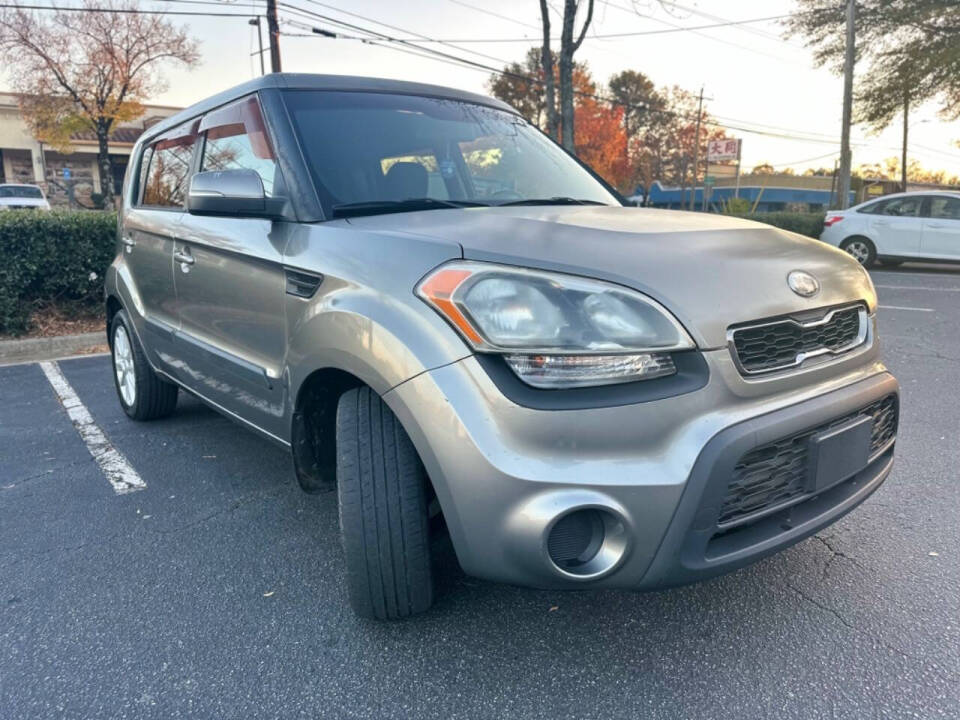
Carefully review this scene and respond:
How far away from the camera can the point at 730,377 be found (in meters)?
1.74

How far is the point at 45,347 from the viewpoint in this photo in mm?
6613

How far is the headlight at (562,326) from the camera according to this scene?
169 centimetres

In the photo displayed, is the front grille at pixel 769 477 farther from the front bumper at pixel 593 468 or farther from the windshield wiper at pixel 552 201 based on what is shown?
the windshield wiper at pixel 552 201

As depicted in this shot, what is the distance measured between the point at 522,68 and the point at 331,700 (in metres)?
40.8

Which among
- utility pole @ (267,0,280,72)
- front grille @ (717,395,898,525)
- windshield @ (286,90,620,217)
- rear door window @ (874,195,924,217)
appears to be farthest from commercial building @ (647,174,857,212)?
front grille @ (717,395,898,525)

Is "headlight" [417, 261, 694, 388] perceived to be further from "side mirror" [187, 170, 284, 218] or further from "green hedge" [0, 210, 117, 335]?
"green hedge" [0, 210, 117, 335]

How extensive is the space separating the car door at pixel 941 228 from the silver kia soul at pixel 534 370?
11.6 m

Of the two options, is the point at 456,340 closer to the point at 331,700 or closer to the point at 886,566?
the point at 331,700

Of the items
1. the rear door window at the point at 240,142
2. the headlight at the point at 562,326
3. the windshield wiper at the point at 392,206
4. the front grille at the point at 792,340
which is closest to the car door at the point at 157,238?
the rear door window at the point at 240,142

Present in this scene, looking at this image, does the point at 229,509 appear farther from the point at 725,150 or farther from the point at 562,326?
the point at 725,150

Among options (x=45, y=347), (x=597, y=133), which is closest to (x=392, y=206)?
(x=45, y=347)

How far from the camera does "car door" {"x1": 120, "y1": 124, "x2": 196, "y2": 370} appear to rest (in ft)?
11.0

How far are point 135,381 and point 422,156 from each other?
7.92 ft

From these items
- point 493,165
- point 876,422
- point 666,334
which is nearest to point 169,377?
point 493,165
